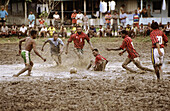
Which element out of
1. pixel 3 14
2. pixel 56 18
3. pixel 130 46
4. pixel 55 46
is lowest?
pixel 55 46

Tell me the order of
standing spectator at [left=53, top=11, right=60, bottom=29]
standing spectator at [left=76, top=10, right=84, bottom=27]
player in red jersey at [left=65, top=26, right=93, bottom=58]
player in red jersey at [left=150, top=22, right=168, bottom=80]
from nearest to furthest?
player in red jersey at [left=150, top=22, right=168, bottom=80], player in red jersey at [left=65, top=26, right=93, bottom=58], standing spectator at [left=76, top=10, right=84, bottom=27], standing spectator at [left=53, top=11, right=60, bottom=29]

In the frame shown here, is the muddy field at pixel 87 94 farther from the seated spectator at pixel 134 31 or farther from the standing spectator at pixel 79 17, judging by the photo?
the standing spectator at pixel 79 17

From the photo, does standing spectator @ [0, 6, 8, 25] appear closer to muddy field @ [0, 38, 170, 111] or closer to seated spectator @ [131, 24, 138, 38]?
seated spectator @ [131, 24, 138, 38]

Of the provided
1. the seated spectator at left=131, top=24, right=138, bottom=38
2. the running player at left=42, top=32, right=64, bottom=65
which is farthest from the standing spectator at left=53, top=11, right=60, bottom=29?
the running player at left=42, top=32, right=64, bottom=65

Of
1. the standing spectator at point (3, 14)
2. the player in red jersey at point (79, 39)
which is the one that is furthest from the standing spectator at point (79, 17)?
the player in red jersey at point (79, 39)

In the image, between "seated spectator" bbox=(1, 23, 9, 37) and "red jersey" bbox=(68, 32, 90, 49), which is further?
"seated spectator" bbox=(1, 23, 9, 37)

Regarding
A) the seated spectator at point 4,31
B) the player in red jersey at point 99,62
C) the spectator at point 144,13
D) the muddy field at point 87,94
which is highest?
the spectator at point 144,13

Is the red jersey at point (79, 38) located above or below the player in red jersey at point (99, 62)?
above

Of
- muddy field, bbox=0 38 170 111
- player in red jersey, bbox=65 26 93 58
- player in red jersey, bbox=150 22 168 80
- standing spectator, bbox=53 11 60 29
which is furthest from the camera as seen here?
standing spectator, bbox=53 11 60 29

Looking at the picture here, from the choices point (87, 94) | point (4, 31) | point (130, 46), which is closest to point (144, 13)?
point (4, 31)

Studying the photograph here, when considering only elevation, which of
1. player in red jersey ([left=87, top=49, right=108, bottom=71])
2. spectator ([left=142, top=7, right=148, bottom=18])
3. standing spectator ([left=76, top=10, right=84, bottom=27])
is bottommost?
player in red jersey ([left=87, top=49, right=108, bottom=71])

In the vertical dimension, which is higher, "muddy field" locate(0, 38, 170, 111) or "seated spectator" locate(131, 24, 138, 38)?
"seated spectator" locate(131, 24, 138, 38)

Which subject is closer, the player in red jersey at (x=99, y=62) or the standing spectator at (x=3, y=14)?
the player in red jersey at (x=99, y=62)

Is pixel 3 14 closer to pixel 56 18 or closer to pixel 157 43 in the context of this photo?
pixel 56 18
